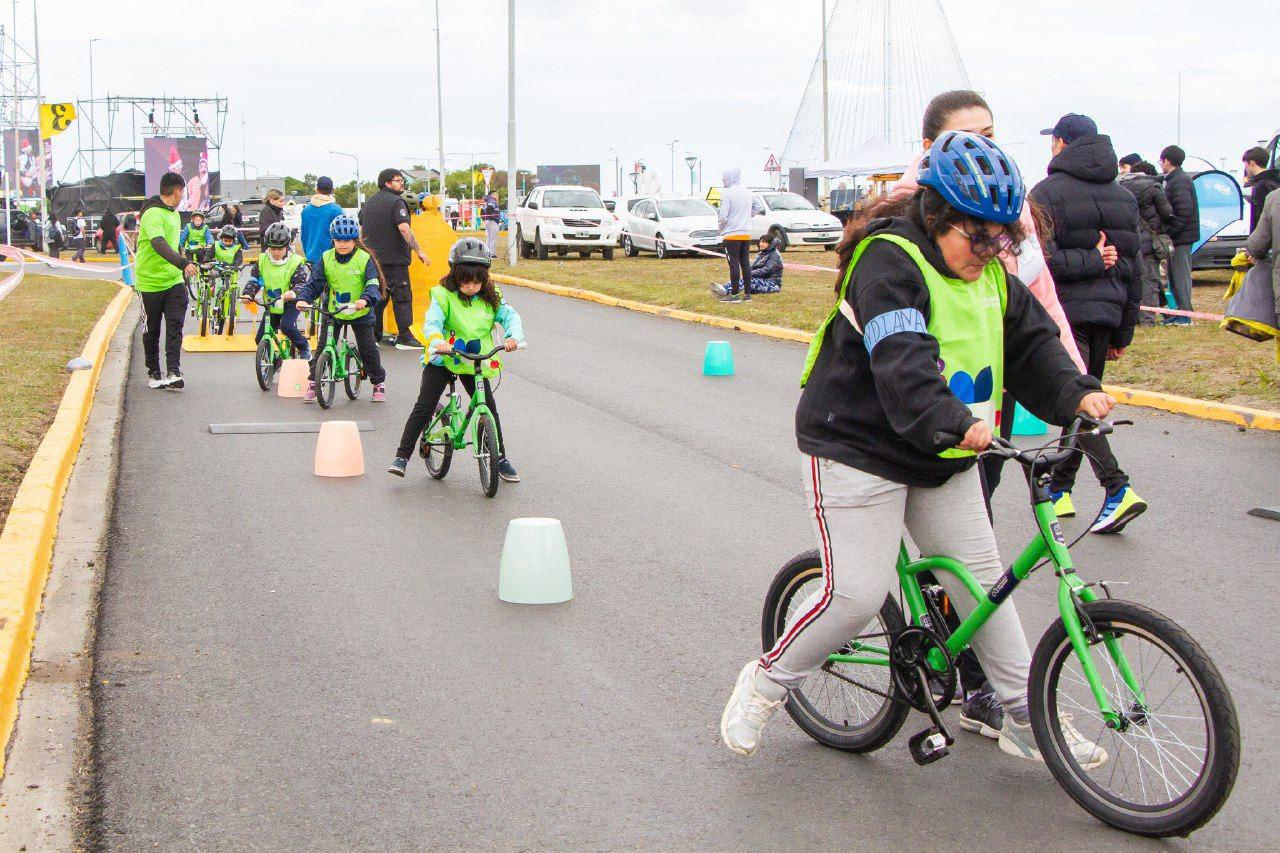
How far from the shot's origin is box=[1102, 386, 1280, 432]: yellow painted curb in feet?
35.8

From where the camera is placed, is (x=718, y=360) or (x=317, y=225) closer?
(x=718, y=360)

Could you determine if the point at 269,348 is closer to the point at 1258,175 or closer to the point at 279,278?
the point at 279,278

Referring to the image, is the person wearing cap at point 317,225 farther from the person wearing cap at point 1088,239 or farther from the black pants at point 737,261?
the person wearing cap at point 1088,239

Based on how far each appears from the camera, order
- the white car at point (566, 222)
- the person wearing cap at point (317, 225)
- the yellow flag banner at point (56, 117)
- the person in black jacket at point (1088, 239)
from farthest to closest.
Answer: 1. the yellow flag banner at point (56, 117)
2. the white car at point (566, 222)
3. the person wearing cap at point (317, 225)
4. the person in black jacket at point (1088, 239)

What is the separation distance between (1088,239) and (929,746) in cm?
391

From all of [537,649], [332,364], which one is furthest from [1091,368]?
[332,364]

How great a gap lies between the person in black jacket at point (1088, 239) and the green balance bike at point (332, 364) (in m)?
7.08

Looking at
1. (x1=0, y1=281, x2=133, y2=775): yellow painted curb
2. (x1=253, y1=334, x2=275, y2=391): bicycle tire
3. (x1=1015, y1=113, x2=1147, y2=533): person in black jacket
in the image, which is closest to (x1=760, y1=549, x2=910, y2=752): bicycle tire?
(x1=0, y1=281, x2=133, y2=775): yellow painted curb

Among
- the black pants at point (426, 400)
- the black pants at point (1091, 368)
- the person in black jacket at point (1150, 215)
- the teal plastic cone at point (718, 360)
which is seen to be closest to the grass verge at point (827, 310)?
the person in black jacket at point (1150, 215)

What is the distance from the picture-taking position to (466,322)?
9211 millimetres

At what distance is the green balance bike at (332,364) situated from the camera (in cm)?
1290

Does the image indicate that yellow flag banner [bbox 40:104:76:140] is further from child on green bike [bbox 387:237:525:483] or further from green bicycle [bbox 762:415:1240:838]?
green bicycle [bbox 762:415:1240:838]

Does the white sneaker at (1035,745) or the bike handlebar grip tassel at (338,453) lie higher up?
the bike handlebar grip tassel at (338,453)

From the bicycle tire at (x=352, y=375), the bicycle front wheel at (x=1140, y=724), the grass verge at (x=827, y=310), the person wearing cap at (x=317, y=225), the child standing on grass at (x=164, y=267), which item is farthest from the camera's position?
the person wearing cap at (x=317, y=225)
